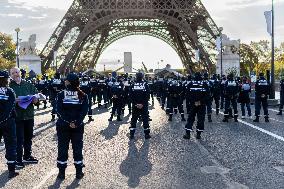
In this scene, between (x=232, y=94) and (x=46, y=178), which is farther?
(x=232, y=94)

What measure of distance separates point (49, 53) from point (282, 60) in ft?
162

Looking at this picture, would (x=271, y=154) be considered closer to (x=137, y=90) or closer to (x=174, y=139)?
(x=174, y=139)

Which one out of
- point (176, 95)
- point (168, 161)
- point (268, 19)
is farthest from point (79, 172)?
point (268, 19)

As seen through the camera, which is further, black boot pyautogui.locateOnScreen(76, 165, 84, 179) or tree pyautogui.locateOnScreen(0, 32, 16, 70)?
tree pyautogui.locateOnScreen(0, 32, 16, 70)

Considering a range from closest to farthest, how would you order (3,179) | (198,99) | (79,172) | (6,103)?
1. (3,179)
2. (79,172)
3. (6,103)
4. (198,99)

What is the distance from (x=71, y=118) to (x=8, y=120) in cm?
115

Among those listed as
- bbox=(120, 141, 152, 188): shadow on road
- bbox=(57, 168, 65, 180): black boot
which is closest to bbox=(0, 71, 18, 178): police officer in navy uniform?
bbox=(57, 168, 65, 180): black boot

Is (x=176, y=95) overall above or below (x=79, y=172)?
above

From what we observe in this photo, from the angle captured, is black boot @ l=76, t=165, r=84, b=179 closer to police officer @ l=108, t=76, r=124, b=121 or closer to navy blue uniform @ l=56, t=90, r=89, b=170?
navy blue uniform @ l=56, t=90, r=89, b=170

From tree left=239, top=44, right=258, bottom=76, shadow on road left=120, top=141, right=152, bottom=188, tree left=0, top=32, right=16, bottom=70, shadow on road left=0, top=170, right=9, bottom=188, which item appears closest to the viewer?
shadow on road left=0, top=170, right=9, bottom=188

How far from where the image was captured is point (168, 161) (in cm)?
1024

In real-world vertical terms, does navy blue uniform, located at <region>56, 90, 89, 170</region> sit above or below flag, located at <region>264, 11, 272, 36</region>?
below

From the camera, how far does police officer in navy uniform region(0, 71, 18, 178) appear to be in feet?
28.8

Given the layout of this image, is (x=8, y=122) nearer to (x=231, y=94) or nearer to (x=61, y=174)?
(x=61, y=174)
